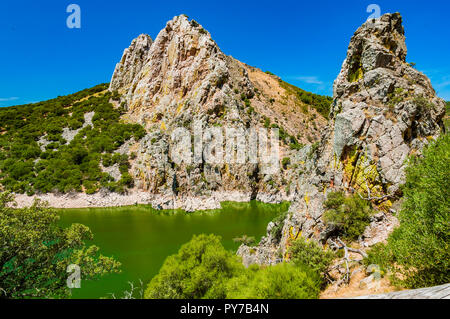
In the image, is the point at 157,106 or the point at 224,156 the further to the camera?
the point at 157,106

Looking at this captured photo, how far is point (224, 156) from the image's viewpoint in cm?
4866

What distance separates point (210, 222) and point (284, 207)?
15.9m

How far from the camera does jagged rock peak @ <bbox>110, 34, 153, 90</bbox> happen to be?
2820 inches

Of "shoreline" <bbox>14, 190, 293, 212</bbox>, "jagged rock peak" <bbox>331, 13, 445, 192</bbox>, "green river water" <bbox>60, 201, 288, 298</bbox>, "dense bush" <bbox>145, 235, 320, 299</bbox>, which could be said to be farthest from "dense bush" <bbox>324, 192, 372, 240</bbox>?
"shoreline" <bbox>14, 190, 293, 212</bbox>

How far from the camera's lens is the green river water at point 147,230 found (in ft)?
61.7

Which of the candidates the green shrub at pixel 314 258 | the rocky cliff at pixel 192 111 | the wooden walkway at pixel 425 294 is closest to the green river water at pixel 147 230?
the rocky cliff at pixel 192 111

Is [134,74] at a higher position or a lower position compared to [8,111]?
higher

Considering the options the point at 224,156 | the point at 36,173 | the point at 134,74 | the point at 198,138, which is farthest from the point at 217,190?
the point at 134,74

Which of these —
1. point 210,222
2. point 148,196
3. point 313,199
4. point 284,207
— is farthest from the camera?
point 148,196

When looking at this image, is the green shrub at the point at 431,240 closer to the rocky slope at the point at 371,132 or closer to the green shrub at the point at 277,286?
the green shrub at the point at 277,286

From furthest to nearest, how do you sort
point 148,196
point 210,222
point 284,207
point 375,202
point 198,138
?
1. point 198,138
2. point 148,196
3. point 284,207
4. point 210,222
5. point 375,202

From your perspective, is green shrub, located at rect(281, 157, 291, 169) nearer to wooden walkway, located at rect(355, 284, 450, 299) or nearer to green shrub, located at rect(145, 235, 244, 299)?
green shrub, located at rect(145, 235, 244, 299)

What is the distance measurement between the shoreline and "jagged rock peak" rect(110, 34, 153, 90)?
44.3m

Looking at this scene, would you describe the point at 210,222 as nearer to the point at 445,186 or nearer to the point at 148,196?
the point at 148,196
